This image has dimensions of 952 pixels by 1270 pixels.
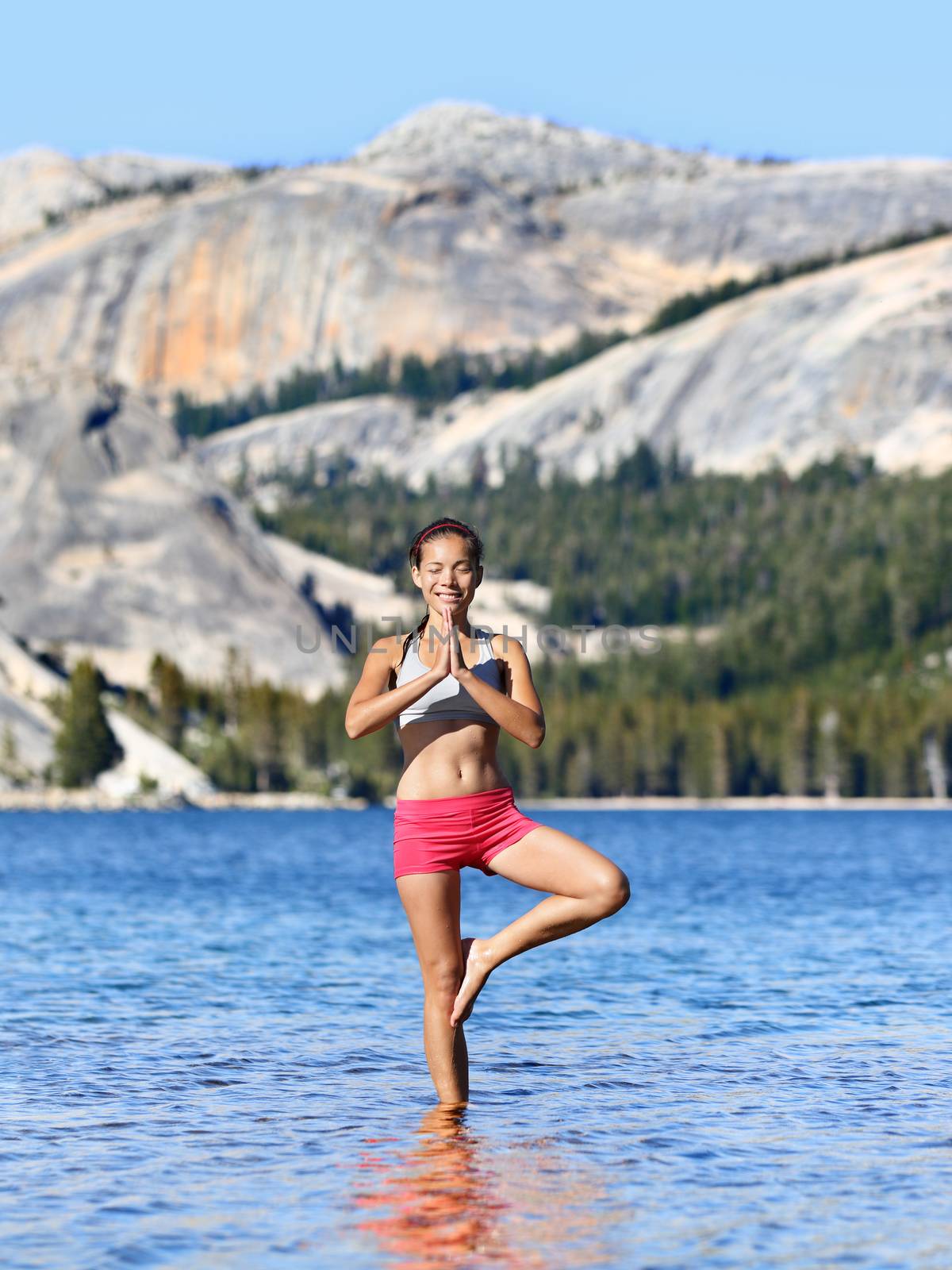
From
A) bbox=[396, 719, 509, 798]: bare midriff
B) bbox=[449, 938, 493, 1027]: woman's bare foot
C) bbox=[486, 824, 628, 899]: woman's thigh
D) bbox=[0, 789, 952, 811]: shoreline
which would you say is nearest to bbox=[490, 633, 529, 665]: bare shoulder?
bbox=[396, 719, 509, 798]: bare midriff

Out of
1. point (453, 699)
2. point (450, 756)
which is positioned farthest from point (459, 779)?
point (453, 699)

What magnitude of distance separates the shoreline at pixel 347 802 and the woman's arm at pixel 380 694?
147m

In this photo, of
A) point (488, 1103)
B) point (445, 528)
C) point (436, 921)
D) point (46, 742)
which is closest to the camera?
point (436, 921)

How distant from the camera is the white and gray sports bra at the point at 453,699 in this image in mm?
15734

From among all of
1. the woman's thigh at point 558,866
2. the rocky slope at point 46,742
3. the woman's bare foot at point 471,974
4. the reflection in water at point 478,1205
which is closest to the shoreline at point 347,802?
the rocky slope at point 46,742

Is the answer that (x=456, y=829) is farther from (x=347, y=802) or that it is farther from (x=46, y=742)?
(x=347, y=802)

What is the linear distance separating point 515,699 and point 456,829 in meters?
1.08

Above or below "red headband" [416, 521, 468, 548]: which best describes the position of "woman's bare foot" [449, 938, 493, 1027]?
below

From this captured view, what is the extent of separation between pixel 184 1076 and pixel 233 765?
510ft

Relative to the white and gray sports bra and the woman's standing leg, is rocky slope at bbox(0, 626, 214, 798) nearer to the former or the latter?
the woman's standing leg

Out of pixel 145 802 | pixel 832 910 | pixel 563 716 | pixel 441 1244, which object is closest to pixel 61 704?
pixel 145 802

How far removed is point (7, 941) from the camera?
39.5 metres

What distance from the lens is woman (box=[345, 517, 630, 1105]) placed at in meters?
15.5

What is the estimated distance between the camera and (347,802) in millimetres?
179625
